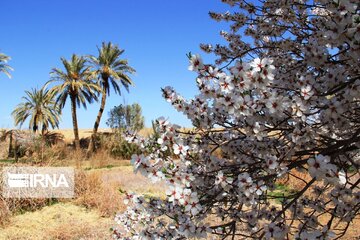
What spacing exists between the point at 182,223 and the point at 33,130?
33119 millimetres

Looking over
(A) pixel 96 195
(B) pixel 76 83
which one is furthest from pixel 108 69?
(A) pixel 96 195

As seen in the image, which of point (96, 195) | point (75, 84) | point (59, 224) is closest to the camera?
point (59, 224)

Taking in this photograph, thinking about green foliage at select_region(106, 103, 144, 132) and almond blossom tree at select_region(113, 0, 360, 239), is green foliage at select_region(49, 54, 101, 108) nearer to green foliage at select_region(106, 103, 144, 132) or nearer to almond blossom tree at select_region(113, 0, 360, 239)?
green foliage at select_region(106, 103, 144, 132)

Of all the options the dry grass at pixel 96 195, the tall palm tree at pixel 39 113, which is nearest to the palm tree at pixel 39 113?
the tall palm tree at pixel 39 113

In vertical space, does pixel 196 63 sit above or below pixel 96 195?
above

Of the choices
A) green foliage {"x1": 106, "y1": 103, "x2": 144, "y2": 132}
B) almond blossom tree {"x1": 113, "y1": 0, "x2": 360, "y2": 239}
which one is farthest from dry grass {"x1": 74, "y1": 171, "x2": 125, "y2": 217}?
green foliage {"x1": 106, "y1": 103, "x2": 144, "y2": 132}

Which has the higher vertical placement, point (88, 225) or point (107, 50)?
point (107, 50)

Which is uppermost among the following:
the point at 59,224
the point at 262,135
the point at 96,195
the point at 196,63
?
the point at 196,63

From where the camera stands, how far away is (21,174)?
816cm

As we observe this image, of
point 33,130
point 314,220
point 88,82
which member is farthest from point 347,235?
point 33,130

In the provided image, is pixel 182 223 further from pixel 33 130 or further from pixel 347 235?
pixel 33 130

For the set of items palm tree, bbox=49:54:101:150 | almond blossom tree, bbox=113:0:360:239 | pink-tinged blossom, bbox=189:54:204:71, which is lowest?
almond blossom tree, bbox=113:0:360:239

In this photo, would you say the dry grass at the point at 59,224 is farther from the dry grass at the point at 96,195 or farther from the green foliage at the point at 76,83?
the green foliage at the point at 76,83

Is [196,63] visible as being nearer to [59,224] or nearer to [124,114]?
[59,224]
